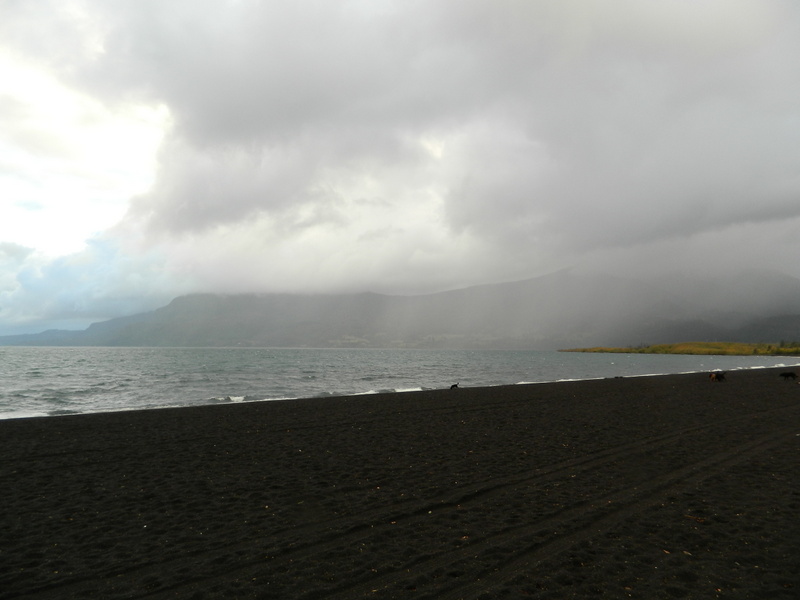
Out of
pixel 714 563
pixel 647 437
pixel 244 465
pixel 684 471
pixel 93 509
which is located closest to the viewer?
pixel 714 563

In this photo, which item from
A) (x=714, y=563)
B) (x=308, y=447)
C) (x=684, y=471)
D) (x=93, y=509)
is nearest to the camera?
(x=714, y=563)

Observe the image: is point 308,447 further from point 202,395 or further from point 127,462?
point 202,395

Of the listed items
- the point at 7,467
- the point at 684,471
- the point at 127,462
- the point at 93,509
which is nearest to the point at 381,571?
the point at 93,509

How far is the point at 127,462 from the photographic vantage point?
14.6 m

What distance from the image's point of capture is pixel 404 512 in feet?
31.6

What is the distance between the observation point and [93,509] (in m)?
10.1

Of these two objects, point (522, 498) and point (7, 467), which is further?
point (7, 467)

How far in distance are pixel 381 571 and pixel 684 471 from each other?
958 centimetres

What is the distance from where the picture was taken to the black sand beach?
6.76 metres

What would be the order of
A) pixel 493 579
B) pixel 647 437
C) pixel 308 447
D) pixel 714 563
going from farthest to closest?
pixel 647 437, pixel 308 447, pixel 714 563, pixel 493 579

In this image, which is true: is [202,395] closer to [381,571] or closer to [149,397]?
[149,397]

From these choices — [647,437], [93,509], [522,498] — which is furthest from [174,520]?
[647,437]

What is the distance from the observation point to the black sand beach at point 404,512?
6.76 metres

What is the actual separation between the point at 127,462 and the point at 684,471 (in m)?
15.7
